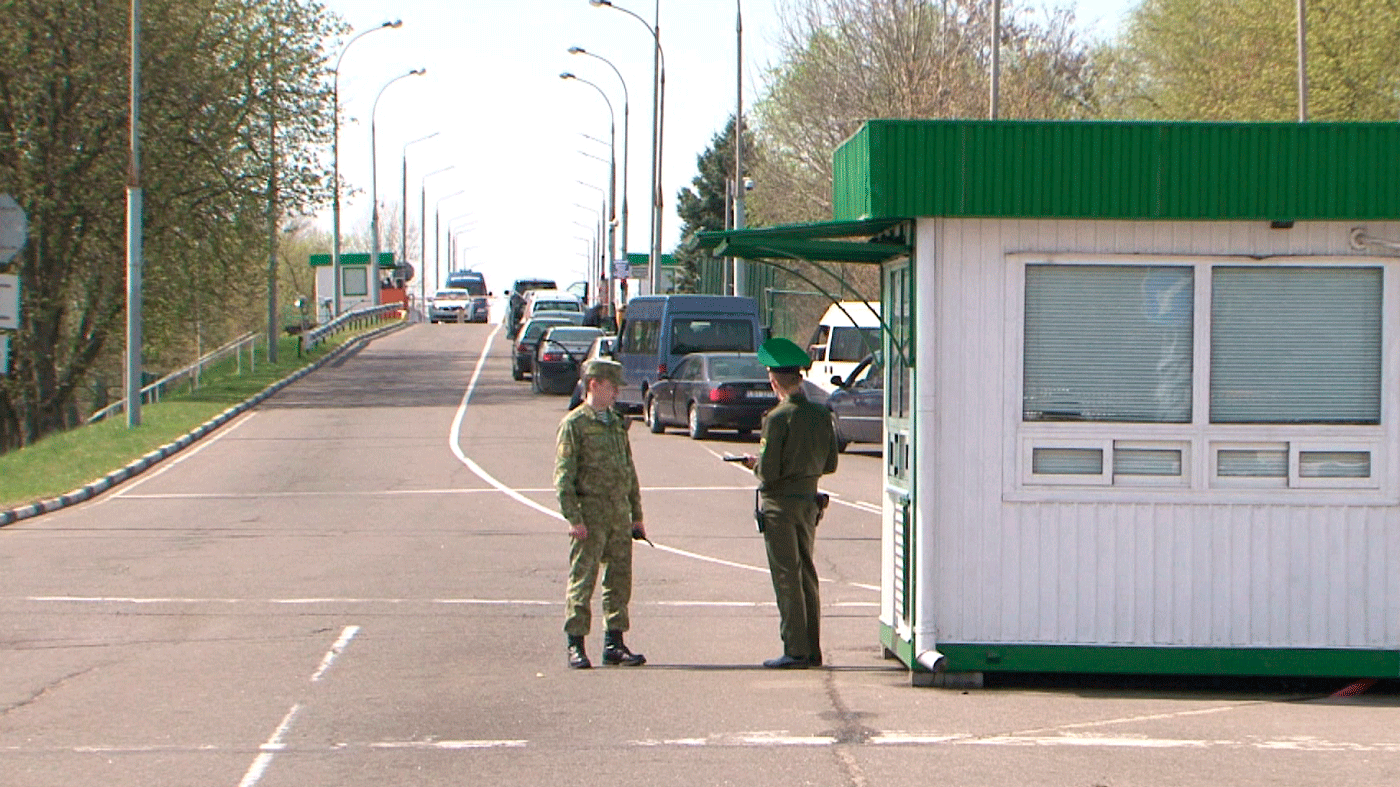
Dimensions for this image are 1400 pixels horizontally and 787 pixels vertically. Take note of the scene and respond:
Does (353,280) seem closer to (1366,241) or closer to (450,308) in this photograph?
(450,308)

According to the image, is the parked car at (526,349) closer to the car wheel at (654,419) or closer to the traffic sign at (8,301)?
the car wheel at (654,419)

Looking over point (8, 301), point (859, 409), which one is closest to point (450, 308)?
point (859, 409)

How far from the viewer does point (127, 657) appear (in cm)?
1055

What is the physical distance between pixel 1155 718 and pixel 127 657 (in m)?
5.68

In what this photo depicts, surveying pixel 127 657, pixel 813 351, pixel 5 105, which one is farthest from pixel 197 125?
pixel 127 657

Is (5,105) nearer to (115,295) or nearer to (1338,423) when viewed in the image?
(115,295)

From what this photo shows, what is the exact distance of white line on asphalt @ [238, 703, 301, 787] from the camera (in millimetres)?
7395

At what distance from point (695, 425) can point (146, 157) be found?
1725cm

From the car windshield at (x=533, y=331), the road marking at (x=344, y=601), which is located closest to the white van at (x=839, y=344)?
the car windshield at (x=533, y=331)

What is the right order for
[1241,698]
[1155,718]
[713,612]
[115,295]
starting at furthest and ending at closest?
1. [115,295]
2. [713,612]
3. [1241,698]
4. [1155,718]

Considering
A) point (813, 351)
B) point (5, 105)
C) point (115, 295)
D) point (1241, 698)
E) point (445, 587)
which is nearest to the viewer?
point (1241, 698)

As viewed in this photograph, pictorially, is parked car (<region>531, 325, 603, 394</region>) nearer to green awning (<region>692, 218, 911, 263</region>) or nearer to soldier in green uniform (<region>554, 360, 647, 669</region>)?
green awning (<region>692, 218, 911, 263</region>)

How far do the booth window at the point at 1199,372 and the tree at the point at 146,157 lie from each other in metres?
33.0

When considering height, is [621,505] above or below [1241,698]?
above
